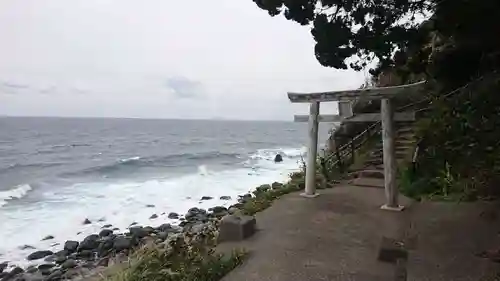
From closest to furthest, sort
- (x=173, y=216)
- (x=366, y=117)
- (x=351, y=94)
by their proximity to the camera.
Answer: (x=351, y=94), (x=366, y=117), (x=173, y=216)

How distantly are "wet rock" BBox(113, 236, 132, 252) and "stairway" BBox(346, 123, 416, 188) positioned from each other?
21.4ft

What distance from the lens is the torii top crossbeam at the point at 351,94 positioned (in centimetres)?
774

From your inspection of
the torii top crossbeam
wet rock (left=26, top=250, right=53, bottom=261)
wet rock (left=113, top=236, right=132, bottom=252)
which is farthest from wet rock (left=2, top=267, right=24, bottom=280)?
the torii top crossbeam

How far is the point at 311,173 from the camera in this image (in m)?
9.49

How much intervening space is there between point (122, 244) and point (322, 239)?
7.90 meters

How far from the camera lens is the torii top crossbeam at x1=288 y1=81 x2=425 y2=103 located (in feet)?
25.4

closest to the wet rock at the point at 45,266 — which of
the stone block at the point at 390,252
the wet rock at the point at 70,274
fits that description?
the wet rock at the point at 70,274

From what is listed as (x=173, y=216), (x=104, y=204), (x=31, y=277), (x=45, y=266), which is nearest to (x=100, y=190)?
(x=104, y=204)

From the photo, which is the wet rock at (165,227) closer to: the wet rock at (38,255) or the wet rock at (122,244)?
the wet rock at (122,244)

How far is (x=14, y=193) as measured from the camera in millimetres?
21250

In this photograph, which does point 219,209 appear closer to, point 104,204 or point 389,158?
point 104,204

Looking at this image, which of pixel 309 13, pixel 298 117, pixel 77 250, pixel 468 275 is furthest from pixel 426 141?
pixel 77 250

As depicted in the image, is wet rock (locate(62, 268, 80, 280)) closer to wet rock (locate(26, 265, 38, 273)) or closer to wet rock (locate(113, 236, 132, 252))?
wet rock (locate(26, 265, 38, 273))

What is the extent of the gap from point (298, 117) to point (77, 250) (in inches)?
300
